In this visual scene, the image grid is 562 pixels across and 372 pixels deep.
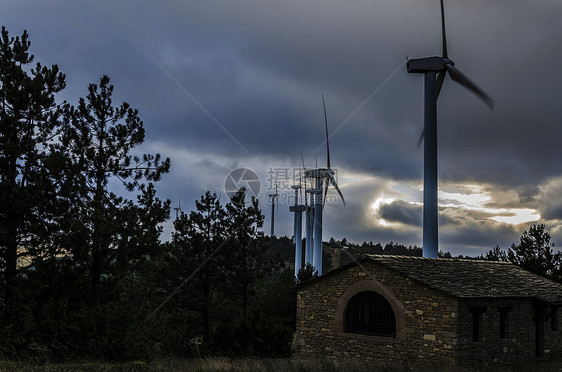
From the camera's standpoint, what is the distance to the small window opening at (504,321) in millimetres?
20188

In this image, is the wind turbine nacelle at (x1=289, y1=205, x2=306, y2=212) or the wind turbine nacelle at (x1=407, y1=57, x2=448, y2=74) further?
the wind turbine nacelle at (x1=289, y1=205, x2=306, y2=212)

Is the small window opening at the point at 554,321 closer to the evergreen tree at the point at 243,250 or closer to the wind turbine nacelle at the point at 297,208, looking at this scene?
the evergreen tree at the point at 243,250

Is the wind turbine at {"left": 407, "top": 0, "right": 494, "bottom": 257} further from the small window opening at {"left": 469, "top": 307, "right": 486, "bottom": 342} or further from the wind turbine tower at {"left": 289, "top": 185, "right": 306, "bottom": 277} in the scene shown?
the wind turbine tower at {"left": 289, "top": 185, "right": 306, "bottom": 277}

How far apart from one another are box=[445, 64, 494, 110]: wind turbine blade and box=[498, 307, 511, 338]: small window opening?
12.1 metres

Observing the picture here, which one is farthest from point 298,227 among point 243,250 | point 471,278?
point 471,278

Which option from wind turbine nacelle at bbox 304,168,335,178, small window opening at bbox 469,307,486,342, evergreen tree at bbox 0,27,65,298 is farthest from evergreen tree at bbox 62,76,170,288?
wind turbine nacelle at bbox 304,168,335,178

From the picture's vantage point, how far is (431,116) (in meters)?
27.6

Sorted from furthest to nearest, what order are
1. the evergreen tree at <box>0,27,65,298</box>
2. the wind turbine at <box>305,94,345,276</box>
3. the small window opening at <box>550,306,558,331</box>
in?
the wind turbine at <box>305,94,345,276</box> → the small window opening at <box>550,306,558,331</box> → the evergreen tree at <box>0,27,65,298</box>

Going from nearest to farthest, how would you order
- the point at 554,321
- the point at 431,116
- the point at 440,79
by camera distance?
the point at 554,321
the point at 431,116
the point at 440,79

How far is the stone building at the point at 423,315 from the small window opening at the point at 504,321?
0.04m

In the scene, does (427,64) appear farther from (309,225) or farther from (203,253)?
(309,225)

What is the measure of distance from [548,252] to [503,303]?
18693 millimetres

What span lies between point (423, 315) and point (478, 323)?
2439 millimetres

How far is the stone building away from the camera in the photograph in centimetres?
1781
